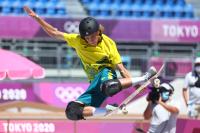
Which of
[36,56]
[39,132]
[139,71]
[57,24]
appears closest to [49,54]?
[36,56]

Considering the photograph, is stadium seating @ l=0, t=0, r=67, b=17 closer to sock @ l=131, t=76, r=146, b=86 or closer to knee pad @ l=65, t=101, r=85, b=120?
knee pad @ l=65, t=101, r=85, b=120

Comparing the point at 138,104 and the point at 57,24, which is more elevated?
the point at 57,24

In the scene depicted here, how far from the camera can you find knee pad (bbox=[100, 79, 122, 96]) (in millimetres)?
7980

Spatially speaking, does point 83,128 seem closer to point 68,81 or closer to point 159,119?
point 159,119

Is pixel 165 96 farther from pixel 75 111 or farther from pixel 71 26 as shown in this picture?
pixel 71 26

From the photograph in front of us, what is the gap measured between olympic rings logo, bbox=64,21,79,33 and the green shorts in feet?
38.8

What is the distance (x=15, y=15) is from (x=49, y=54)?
13.5 ft

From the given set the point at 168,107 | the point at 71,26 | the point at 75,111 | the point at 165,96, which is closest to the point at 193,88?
the point at 165,96

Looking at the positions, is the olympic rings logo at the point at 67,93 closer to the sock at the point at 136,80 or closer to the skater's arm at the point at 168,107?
the skater's arm at the point at 168,107

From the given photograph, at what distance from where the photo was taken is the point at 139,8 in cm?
2288

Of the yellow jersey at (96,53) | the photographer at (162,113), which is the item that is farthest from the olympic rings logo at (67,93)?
the yellow jersey at (96,53)

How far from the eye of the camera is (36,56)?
55.3ft

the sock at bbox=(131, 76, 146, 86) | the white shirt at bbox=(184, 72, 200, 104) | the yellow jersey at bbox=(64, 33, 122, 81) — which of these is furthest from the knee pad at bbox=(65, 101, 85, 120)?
the white shirt at bbox=(184, 72, 200, 104)

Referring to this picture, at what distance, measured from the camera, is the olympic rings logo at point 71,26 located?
806 inches
